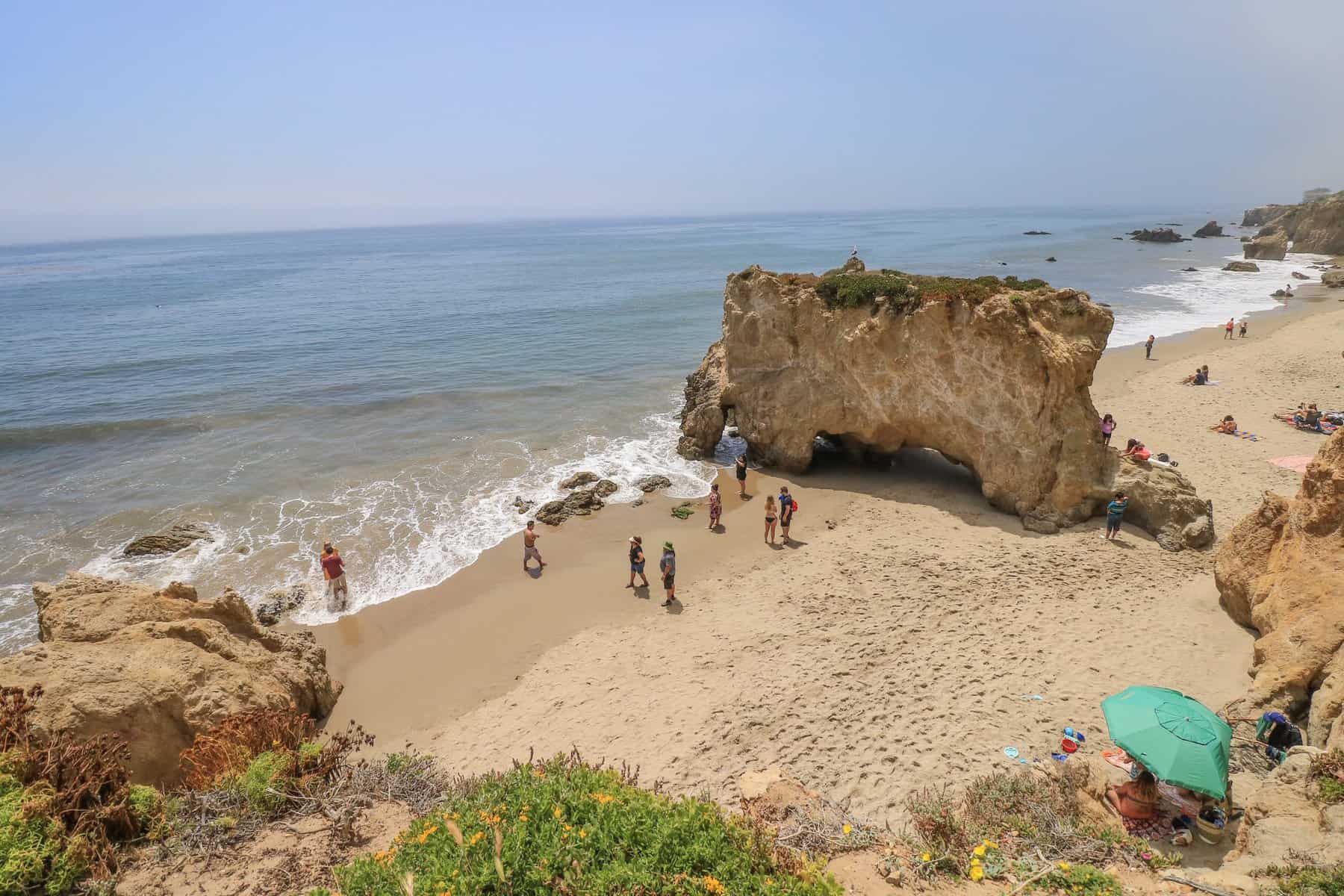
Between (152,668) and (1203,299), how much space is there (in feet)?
198

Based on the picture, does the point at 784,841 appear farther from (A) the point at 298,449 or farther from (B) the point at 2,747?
(A) the point at 298,449

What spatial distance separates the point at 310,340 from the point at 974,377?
37.9 m

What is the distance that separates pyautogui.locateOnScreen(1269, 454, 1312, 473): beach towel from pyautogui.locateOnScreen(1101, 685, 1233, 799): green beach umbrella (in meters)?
13.3

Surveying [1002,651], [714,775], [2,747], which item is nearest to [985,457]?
[1002,651]

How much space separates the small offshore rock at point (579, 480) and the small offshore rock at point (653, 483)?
1.33 m

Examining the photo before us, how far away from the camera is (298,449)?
22609 millimetres

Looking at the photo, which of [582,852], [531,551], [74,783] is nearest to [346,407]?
[531,551]

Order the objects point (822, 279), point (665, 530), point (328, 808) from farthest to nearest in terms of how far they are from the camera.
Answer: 1. point (822, 279)
2. point (665, 530)
3. point (328, 808)

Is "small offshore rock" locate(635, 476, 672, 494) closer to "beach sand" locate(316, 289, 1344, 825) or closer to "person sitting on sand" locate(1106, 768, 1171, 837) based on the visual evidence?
"beach sand" locate(316, 289, 1344, 825)

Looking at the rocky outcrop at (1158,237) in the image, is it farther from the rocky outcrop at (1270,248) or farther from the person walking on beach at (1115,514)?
the person walking on beach at (1115,514)

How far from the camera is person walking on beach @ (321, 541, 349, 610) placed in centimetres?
1368

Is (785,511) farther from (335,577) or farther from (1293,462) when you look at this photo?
(1293,462)

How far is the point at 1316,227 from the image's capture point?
2817 inches

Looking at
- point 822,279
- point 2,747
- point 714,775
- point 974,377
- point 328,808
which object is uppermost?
point 822,279
